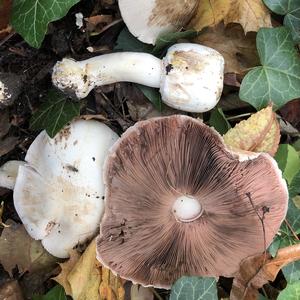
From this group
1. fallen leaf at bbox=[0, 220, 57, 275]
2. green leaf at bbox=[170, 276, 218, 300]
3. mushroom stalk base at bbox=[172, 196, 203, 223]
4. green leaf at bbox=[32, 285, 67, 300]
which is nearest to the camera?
green leaf at bbox=[170, 276, 218, 300]

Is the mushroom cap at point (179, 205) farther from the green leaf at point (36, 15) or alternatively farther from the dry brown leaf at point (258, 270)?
the green leaf at point (36, 15)

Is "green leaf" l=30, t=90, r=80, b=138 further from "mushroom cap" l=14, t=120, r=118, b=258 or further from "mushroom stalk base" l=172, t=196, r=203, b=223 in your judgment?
"mushroom stalk base" l=172, t=196, r=203, b=223

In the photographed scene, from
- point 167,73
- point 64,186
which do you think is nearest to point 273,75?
point 167,73

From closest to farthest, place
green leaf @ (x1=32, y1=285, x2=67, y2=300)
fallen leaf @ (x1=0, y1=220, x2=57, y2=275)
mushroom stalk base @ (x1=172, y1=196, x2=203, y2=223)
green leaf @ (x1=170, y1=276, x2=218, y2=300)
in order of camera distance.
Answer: green leaf @ (x1=170, y1=276, x2=218, y2=300) < mushroom stalk base @ (x1=172, y1=196, x2=203, y2=223) < green leaf @ (x1=32, y1=285, x2=67, y2=300) < fallen leaf @ (x1=0, y1=220, x2=57, y2=275)

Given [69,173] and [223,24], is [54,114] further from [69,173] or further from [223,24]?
[223,24]

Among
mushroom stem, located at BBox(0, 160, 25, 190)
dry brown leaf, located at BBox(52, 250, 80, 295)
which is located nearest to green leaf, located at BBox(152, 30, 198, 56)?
mushroom stem, located at BBox(0, 160, 25, 190)

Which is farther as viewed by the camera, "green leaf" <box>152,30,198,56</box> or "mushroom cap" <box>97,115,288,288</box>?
"green leaf" <box>152,30,198,56</box>

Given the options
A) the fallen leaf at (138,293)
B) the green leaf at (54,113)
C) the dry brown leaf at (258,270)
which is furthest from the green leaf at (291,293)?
the green leaf at (54,113)
